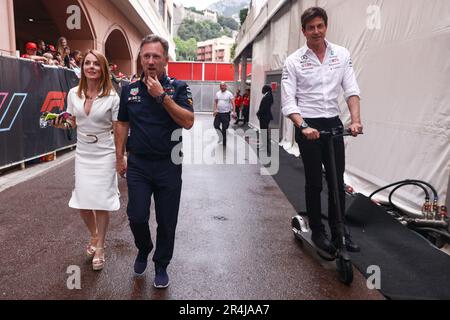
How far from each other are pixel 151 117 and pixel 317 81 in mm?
1619

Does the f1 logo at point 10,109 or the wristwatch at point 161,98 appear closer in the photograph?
the wristwatch at point 161,98

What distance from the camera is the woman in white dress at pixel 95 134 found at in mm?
3270

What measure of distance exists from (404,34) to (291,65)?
2717 millimetres

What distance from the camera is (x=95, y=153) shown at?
130 inches

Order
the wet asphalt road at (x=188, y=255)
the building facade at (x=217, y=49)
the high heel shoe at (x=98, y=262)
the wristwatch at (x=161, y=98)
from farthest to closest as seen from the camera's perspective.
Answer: the building facade at (x=217, y=49) → the high heel shoe at (x=98, y=262) → the wet asphalt road at (x=188, y=255) → the wristwatch at (x=161, y=98)

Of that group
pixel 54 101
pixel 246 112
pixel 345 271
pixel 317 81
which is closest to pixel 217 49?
pixel 246 112

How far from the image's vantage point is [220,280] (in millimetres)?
3270

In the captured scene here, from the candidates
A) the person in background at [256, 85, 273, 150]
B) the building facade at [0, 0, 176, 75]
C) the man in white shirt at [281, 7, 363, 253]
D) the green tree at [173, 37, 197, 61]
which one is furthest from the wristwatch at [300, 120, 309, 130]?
the green tree at [173, 37, 197, 61]

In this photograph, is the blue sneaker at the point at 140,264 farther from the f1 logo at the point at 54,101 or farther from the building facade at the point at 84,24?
the building facade at the point at 84,24

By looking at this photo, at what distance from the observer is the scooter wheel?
3169 mm

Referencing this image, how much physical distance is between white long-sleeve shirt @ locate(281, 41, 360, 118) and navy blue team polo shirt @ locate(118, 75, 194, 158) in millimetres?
1136

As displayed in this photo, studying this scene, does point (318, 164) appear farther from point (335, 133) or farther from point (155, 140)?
point (155, 140)

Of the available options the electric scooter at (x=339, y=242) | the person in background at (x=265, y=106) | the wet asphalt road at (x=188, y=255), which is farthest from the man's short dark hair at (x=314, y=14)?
the person in background at (x=265, y=106)

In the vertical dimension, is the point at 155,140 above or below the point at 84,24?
below
